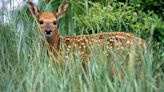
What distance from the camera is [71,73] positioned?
5961 millimetres

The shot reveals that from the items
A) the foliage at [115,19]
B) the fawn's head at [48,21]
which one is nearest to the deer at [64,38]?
the fawn's head at [48,21]

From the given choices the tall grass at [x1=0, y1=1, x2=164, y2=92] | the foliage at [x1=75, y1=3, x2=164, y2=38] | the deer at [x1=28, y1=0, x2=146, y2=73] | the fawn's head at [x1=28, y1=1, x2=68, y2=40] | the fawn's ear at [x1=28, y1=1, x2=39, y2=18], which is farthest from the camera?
the foliage at [x1=75, y1=3, x2=164, y2=38]

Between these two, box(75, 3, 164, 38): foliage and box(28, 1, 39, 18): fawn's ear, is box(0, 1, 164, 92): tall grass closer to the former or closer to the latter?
box(28, 1, 39, 18): fawn's ear

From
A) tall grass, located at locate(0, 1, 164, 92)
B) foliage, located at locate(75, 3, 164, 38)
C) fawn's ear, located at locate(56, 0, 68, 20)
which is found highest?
fawn's ear, located at locate(56, 0, 68, 20)

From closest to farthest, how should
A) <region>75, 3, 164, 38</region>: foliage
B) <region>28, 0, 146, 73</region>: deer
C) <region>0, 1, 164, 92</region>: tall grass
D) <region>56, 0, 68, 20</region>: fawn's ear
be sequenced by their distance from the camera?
<region>0, 1, 164, 92</region>: tall grass, <region>28, 0, 146, 73</region>: deer, <region>56, 0, 68, 20</region>: fawn's ear, <region>75, 3, 164, 38</region>: foliage

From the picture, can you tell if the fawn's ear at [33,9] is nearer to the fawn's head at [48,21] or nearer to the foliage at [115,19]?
the fawn's head at [48,21]

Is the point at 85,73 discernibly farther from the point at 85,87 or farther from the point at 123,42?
the point at 123,42

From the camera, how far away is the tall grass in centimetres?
559

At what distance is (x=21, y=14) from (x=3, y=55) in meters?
1.44

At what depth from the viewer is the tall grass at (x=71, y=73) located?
220 inches

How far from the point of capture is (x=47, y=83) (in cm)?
575

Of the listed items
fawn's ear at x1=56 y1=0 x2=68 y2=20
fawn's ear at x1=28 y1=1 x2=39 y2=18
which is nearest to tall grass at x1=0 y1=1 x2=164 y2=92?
fawn's ear at x1=28 y1=1 x2=39 y2=18

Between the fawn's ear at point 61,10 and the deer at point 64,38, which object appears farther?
the fawn's ear at point 61,10

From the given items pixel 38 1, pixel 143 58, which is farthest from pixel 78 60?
pixel 38 1
